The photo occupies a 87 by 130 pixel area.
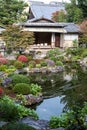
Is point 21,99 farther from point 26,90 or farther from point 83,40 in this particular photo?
point 83,40

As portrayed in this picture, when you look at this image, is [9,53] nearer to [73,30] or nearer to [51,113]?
[73,30]

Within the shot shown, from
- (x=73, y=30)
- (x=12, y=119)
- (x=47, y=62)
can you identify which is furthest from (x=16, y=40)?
(x=12, y=119)

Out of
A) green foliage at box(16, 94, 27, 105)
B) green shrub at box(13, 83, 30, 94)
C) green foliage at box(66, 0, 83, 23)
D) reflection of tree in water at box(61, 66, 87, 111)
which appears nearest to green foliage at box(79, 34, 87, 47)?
green foliage at box(66, 0, 83, 23)

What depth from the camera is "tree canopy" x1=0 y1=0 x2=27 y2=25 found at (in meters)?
50.9

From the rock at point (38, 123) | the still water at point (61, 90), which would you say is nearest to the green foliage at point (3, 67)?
the still water at point (61, 90)

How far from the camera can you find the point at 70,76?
97.9 ft

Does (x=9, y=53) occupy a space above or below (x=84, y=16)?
below

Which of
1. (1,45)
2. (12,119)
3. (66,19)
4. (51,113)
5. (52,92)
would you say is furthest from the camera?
(66,19)

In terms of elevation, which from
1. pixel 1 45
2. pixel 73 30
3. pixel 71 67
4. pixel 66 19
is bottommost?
pixel 71 67

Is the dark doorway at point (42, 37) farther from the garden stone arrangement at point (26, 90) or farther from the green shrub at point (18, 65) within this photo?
the green shrub at point (18, 65)

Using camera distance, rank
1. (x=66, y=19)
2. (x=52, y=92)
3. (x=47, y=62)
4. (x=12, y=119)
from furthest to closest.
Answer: (x=66, y=19), (x=47, y=62), (x=52, y=92), (x=12, y=119)

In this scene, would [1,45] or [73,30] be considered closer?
[1,45]

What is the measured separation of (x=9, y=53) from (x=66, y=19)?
64.8ft

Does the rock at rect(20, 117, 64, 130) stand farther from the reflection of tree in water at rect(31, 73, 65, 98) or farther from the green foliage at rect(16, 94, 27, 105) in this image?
the reflection of tree in water at rect(31, 73, 65, 98)
